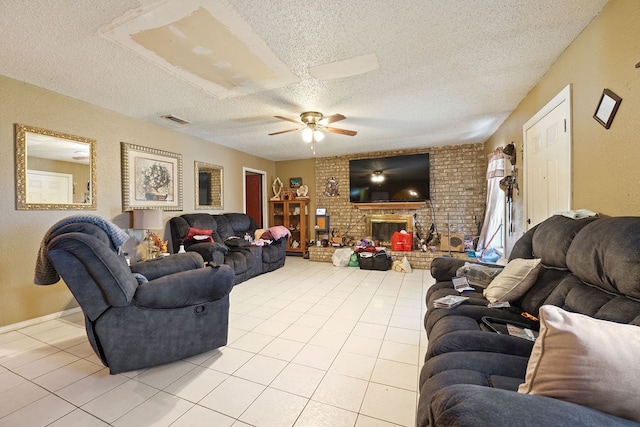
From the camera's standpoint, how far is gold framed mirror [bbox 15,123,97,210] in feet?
8.60

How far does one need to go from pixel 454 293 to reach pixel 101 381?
2574 mm

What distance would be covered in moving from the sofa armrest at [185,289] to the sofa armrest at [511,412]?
1.68 metres

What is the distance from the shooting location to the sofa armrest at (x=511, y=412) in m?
0.57

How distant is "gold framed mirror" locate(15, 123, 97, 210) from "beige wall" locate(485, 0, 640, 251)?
4.81 m

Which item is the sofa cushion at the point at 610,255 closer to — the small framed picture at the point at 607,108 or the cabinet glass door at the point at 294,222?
the small framed picture at the point at 607,108

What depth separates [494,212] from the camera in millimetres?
4266

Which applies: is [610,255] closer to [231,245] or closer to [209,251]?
[209,251]

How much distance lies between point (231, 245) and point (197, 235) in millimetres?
597

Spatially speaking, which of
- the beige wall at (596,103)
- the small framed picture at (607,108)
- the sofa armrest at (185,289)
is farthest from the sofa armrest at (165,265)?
the small framed picture at (607,108)

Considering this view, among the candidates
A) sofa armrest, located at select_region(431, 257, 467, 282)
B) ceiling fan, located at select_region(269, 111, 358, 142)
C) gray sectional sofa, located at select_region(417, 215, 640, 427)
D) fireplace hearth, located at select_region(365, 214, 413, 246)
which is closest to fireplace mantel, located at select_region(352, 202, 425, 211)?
fireplace hearth, located at select_region(365, 214, 413, 246)

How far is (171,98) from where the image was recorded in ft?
9.85

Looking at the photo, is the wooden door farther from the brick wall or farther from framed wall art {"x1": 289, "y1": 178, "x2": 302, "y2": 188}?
the brick wall

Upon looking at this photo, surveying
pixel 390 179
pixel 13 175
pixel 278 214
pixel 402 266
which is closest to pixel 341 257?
pixel 402 266

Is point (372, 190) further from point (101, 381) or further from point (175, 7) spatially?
point (101, 381)
